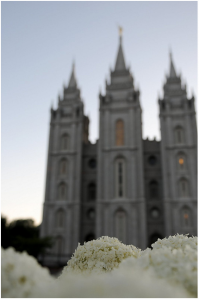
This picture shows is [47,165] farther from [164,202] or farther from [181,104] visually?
[181,104]

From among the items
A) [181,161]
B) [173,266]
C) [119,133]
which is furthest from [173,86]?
[173,266]

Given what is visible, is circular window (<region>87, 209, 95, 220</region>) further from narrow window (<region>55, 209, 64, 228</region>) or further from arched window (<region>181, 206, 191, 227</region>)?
arched window (<region>181, 206, 191, 227</region>)

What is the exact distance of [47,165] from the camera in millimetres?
36906

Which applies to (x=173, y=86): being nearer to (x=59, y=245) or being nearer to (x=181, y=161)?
(x=181, y=161)

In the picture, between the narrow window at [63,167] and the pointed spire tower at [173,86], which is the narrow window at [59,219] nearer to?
the narrow window at [63,167]

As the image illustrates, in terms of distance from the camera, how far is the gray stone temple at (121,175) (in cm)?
3206

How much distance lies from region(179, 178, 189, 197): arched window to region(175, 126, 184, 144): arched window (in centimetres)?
495

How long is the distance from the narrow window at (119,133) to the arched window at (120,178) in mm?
2349

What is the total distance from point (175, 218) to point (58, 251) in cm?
1409

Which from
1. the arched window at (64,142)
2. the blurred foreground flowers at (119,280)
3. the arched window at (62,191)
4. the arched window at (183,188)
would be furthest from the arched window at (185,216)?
the blurred foreground flowers at (119,280)

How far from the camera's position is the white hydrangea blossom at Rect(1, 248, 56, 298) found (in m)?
1.84

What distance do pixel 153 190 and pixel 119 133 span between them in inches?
335

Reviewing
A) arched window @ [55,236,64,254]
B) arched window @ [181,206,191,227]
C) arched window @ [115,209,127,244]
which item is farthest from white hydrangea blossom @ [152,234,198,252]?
arched window @ [55,236,64,254]

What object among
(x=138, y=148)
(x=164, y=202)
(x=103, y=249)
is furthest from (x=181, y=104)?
(x=103, y=249)
